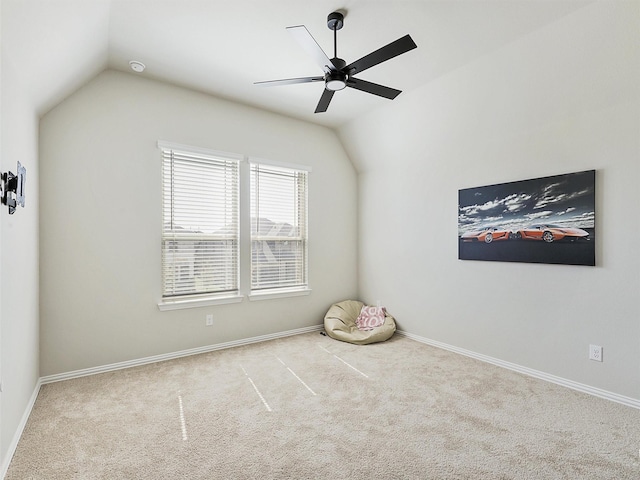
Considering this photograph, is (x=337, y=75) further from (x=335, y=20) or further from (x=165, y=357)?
(x=165, y=357)

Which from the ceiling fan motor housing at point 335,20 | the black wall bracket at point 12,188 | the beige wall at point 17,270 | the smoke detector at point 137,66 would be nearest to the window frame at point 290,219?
the smoke detector at point 137,66

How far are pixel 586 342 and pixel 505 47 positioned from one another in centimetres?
252

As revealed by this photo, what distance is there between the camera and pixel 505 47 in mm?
2793

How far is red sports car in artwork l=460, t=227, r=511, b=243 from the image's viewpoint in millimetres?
3411

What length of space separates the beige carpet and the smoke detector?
2.88 m

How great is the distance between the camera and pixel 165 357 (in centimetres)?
356

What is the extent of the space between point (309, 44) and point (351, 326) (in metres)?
3.44

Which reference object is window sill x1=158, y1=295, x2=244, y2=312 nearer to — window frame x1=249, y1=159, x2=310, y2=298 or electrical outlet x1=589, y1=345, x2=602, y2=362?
window frame x1=249, y1=159, x2=310, y2=298

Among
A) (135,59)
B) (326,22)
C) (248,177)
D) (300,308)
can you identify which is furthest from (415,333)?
(135,59)

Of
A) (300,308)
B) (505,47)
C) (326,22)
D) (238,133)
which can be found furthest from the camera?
(300,308)

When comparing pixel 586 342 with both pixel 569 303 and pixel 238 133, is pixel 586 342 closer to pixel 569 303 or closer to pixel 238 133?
pixel 569 303

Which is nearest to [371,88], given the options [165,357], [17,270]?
[17,270]

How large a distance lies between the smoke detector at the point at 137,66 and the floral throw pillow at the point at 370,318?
380 centimetres

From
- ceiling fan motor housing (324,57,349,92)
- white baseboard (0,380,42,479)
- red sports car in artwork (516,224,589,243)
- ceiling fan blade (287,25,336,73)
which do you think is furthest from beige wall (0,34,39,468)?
red sports car in artwork (516,224,589,243)
